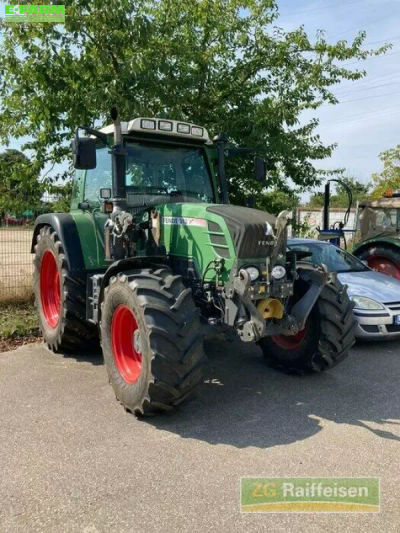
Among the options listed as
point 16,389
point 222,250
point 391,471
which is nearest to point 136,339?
point 222,250

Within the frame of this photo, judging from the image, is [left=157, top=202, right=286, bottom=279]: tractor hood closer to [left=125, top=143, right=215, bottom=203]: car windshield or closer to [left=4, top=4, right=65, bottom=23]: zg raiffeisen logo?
[left=125, top=143, right=215, bottom=203]: car windshield

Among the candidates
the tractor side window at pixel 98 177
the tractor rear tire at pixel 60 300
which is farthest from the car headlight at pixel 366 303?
the tractor side window at pixel 98 177

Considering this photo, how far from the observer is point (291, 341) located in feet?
16.6

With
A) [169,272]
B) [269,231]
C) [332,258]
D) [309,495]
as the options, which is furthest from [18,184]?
[309,495]

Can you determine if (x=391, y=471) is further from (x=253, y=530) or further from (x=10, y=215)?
(x=10, y=215)

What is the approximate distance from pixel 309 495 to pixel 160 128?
3.48 metres

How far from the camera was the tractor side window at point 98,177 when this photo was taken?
5055mm

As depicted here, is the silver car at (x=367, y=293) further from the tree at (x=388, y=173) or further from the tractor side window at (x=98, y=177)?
the tree at (x=388, y=173)

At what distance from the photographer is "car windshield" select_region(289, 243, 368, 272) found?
718cm

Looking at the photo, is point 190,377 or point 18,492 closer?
point 18,492

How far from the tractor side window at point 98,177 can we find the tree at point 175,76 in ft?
6.43

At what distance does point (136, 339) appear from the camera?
4.06 meters

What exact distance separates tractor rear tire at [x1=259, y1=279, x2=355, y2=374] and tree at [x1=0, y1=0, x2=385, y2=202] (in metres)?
4.14

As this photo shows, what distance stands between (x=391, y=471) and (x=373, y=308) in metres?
3.16
